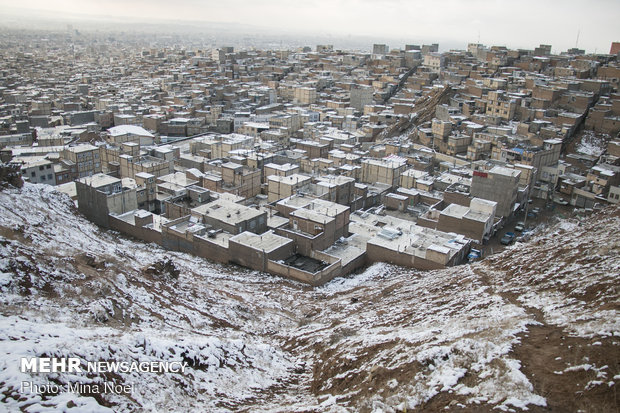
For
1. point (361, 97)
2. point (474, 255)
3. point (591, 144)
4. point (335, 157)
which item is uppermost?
point (361, 97)

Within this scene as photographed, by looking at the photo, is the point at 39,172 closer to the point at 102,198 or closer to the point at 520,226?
the point at 102,198

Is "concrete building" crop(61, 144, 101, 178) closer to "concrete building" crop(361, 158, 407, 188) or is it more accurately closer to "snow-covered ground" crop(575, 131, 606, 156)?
"concrete building" crop(361, 158, 407, 188)

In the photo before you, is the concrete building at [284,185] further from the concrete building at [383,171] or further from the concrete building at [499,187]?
the concrete building at [499,187]

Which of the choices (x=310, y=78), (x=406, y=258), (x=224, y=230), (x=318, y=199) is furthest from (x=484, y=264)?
(x=310, y=78)

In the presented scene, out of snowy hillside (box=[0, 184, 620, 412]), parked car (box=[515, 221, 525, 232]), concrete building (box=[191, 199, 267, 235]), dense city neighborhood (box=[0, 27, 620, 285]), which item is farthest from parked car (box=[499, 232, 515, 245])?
concrete building (box=[191, 199, 267, 235])

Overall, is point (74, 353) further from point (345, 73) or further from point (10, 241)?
point (345, 73)

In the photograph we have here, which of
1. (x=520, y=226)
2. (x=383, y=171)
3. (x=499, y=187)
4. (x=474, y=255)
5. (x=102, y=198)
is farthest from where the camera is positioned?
(x=383, y=171)

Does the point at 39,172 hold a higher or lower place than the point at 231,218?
higher

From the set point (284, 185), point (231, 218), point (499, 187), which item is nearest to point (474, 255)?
point (499, 187)

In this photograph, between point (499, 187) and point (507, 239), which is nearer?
point (507, 239)

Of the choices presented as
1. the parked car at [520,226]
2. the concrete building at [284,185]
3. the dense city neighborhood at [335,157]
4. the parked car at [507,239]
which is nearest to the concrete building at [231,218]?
the dense city neighborhood at [335,157]
